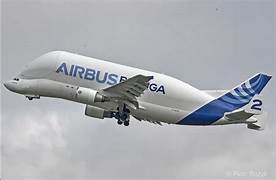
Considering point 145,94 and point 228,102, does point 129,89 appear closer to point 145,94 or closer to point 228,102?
point 145,94

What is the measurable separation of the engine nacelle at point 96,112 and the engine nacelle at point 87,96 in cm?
293

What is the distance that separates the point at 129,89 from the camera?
5784 centimetres

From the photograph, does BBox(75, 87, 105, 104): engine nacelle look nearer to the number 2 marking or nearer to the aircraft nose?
the aircraft nose

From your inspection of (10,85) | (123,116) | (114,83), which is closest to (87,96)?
(114,83)

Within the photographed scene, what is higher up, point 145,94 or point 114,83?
point 114,83

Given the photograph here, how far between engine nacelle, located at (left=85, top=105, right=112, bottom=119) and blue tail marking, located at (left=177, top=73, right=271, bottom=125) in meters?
5.70

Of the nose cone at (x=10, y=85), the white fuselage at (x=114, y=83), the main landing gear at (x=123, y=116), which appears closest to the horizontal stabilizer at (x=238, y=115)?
the white fuselage at (x=114, y=83)

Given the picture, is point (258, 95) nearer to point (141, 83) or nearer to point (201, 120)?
point (201, 120)

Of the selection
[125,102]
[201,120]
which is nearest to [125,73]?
[125,102]

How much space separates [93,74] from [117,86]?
8.47 ft

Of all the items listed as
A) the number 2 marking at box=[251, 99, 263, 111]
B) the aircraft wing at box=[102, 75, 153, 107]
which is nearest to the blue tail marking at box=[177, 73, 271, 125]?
the number 2 marking at box=[251, 99, 263, 111]

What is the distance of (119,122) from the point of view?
59.2 meters

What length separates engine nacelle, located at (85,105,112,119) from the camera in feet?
199

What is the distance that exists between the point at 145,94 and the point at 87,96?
14.7 feet
